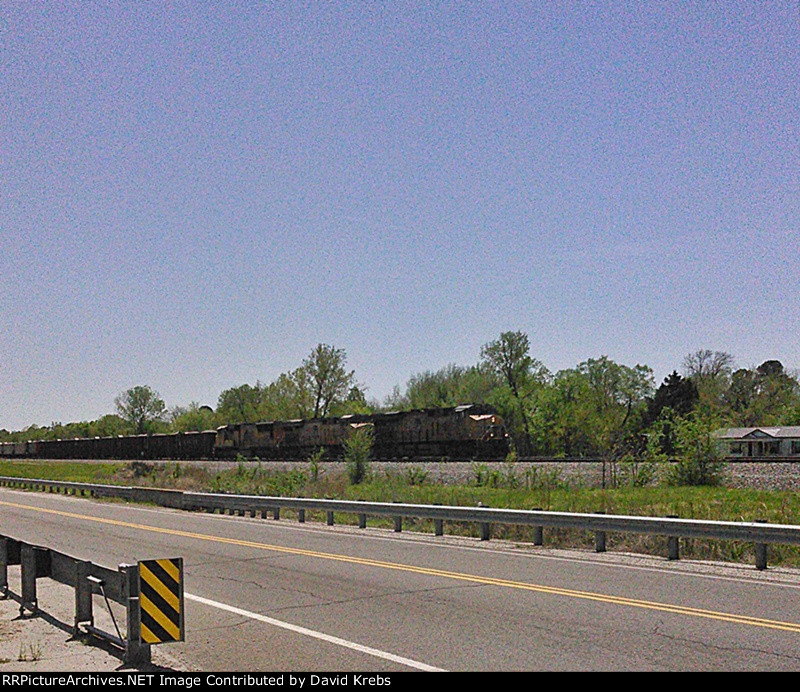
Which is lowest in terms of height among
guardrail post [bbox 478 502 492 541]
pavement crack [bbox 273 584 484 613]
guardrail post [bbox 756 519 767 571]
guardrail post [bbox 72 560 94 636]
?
guardrail post [bbox 478 502 492 541]

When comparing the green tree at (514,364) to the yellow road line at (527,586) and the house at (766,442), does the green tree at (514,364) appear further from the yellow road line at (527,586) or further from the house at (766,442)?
the yellow road line at (527,586)

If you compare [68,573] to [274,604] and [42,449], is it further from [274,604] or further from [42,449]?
[42,449]

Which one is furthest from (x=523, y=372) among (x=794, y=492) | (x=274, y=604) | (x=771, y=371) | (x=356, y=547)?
(x=274, y=604)

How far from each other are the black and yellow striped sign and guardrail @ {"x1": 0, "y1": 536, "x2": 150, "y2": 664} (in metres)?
0.06

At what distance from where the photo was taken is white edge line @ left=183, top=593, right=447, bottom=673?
762cm

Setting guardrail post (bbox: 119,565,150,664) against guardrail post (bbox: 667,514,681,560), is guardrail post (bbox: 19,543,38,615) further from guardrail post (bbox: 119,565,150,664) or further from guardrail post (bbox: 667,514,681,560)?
guardrail post (bbox: 667,514,681,560)

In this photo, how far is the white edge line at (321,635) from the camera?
762 centimetres

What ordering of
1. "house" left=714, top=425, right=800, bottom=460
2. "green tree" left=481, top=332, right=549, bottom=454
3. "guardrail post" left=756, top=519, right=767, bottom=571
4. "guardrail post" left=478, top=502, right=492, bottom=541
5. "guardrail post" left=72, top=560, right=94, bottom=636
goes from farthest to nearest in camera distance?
1. "green tree" left=481, top=332, right=549, bottom=454
2. "house" left=714, top=425, right=800, bottom=460
3. "guardrail post" left=478, top=502, right=492, bottom=541
4. "guardrail post" left=756, top=519, right=767, bottom=571
5. "guardrail post" left=72, top=560, right=94, bottom=636

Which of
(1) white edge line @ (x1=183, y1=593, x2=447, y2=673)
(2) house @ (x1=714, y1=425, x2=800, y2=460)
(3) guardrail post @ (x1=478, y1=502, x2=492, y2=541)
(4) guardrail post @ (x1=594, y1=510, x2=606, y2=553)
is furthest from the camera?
(2) house @ (x1=714, y1=425, x2=800, y2=460)

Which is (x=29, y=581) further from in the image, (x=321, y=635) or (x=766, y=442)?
(x=766, y=442)

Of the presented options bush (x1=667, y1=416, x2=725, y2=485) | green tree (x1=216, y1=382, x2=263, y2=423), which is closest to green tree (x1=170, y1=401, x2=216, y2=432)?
green tree (x1=216, y1=382, x2=263, y2=423)
